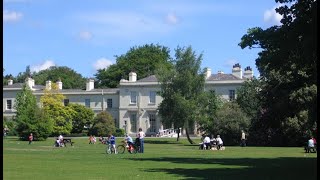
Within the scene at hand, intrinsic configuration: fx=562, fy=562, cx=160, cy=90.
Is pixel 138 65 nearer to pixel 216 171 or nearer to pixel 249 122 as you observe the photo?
pixel 249 122

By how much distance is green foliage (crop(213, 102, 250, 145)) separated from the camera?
62.1 m

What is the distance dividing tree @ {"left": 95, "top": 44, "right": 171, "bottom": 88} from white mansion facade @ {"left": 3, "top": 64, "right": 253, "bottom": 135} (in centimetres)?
1610

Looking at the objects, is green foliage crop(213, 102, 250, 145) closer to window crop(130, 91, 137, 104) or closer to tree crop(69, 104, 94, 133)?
tree crop(69, 104, 94, 133)

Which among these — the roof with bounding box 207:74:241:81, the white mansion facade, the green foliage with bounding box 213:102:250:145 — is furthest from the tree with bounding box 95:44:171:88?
the green foliage with bounding box 213:102:250:145

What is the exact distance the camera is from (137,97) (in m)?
99.1

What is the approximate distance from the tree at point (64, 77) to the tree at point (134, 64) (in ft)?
29.2

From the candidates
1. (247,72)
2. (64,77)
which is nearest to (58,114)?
(247,72)

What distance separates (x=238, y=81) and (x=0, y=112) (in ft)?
271

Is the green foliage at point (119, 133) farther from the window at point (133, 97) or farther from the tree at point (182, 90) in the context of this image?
the tree at point (182, 90)

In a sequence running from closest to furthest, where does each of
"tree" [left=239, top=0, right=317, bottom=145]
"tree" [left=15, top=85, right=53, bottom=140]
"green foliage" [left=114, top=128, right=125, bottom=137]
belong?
"tree" [left=239, top=0, right=317, bottom=145]
"tree" [left=15, top=85, right=53, bottom=140]
"green foliage" [left=114, top=128, right=125, bottom=137]

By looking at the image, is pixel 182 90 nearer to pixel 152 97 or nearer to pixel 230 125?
pixel 230 125

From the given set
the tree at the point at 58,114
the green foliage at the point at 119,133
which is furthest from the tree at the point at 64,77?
the green foliage at the point at 119,133

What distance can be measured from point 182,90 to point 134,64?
5680cm

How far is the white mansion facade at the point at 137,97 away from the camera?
92625mm
